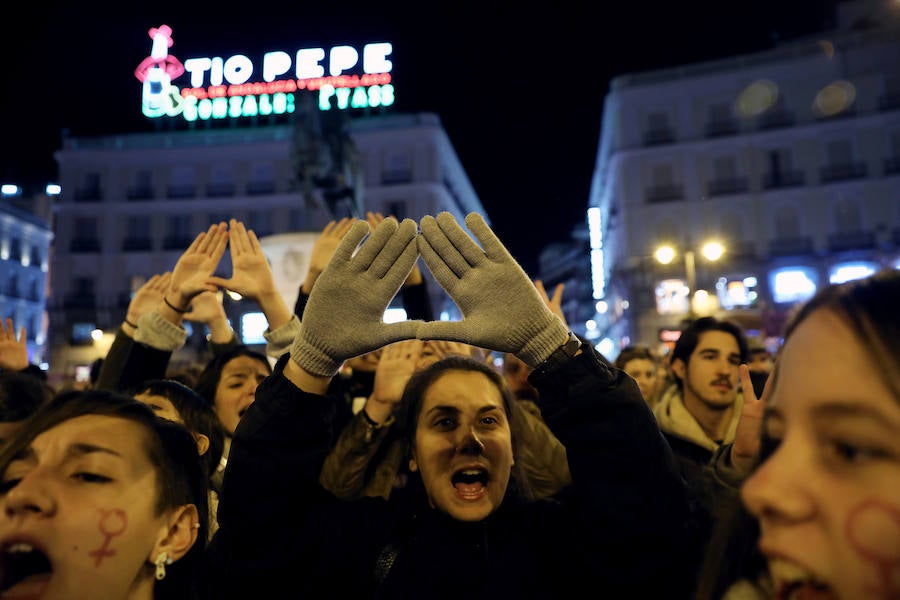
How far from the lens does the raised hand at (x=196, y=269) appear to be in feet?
10.3

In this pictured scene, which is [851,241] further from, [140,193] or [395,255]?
[140,193]

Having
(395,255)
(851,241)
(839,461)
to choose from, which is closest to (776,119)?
(851,241)

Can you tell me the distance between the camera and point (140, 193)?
39.1 meters

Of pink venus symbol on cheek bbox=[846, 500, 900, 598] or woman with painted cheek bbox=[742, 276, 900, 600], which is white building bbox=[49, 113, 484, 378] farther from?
pink venus symbol on cheek bbox=[846, 500, 900, 598]

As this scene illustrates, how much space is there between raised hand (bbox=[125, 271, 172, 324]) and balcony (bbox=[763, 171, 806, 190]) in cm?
3221

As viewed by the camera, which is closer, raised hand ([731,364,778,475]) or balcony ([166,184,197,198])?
raised hand ([731,364,778,475])

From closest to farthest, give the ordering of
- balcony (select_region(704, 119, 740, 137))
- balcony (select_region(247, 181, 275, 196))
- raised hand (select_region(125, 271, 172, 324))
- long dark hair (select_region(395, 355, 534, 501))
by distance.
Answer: long dark hair (select_region(395, 355, 534, 501)) → raised hand (select_region(125, 271, 172, 324)) → balcony (select_region(704, 119, 740, 137)) → balcony (select_region(247, 181, 275, 196))

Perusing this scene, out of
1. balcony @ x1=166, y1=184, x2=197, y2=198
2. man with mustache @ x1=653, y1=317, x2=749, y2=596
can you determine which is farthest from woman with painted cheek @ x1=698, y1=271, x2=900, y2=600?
balcony @ x1=166, y1=184, x2=197, y2=198

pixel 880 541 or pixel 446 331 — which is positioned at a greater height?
pixel 446 331

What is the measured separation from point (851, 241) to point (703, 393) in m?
30.6

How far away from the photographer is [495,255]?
1.78 meters

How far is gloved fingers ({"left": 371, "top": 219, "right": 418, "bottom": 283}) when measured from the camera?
5.89ft

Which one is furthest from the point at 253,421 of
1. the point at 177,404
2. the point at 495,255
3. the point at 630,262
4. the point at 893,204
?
the point at 893,204

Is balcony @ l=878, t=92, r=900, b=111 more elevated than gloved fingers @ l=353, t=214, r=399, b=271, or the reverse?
balcony @ l=878, t=92, r=900, b=111
